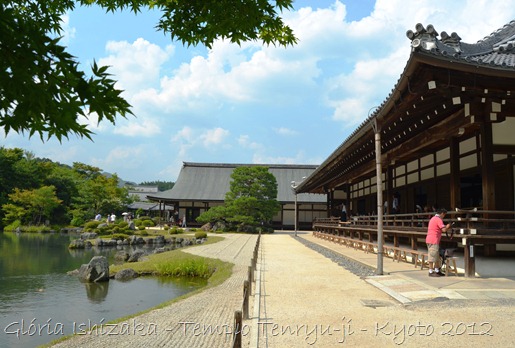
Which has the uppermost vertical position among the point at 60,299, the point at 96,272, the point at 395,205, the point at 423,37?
the point at 423,37

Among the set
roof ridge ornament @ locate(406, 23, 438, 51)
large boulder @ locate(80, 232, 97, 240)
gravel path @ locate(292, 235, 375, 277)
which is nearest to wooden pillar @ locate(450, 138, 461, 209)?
gravel path @ locate(292, 235, 375, 277)

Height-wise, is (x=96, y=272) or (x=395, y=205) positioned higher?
(x=395, y=205)

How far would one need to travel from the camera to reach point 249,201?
3198 centimetres

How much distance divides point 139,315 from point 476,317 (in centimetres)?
516

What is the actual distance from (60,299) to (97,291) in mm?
1081

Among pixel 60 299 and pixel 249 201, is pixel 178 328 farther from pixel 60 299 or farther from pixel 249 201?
pixel 249 201

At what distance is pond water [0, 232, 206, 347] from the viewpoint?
762 cm

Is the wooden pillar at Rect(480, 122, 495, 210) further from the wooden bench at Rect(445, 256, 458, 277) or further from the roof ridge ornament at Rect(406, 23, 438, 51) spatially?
the roof ridge ornament at Rect(406, 23, 438, 51)

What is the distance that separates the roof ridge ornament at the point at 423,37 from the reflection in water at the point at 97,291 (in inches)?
361

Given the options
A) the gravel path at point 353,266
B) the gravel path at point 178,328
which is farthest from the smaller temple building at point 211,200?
the gravel path at point 178,328

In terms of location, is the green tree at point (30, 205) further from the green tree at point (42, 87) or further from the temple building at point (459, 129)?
the green tree at point (42, 87)

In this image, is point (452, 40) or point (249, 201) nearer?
point (452, 40)

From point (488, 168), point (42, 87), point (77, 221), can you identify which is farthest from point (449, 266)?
point (77, 221)

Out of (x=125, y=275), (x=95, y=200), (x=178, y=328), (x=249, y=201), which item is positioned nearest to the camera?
(x=178, y=328)
